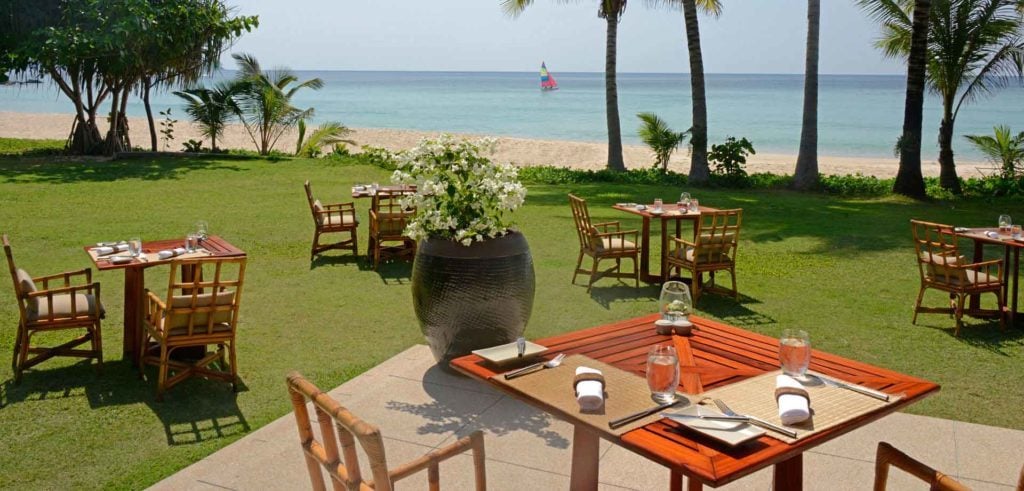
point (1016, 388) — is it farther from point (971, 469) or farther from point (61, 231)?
point (61, 231)

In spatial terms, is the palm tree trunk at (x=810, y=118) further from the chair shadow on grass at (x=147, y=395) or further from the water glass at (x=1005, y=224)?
the chair shadow on grass at (x=147, y=395)

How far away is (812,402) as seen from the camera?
2.88 meters

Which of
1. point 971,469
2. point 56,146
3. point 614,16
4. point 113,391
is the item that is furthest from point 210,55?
point 971,469

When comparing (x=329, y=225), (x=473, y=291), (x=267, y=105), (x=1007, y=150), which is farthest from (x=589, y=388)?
(x=267, y=105)

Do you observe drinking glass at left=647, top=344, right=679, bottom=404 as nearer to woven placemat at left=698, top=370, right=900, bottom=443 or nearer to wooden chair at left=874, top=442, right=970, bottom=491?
woven placemat at left=698, top=370, right=900, bottom=443

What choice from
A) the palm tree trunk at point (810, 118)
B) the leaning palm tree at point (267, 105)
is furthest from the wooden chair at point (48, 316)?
the leaning palm tree at point (267, 105)

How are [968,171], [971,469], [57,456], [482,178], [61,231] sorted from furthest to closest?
[968,171]
[61,231]
[482,178]
[57,456]
[971,469]

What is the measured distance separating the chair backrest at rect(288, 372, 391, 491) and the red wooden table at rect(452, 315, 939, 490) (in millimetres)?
609

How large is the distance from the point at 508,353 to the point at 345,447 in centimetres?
87

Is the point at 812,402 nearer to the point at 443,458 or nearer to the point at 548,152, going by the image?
the point at 443,458

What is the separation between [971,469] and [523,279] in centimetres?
276

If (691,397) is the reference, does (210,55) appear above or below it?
above

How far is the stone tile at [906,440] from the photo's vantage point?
4.59 m

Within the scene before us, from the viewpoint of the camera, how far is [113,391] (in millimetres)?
Answer: 5781
